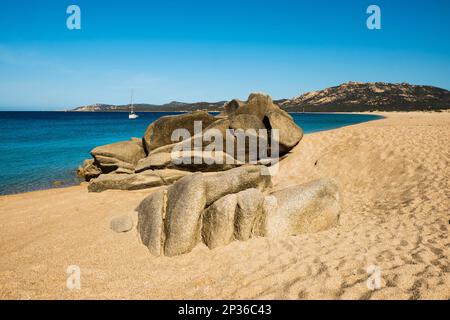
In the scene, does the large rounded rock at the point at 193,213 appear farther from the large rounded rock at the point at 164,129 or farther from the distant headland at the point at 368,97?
the distant headland at the point at 368,97

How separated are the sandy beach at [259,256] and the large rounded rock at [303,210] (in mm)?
386

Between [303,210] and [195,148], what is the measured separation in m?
8.63

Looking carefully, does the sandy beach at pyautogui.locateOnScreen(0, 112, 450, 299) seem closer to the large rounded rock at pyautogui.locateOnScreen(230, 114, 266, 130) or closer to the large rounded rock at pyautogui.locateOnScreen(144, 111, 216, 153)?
the large rounded rock at pyautogui.locateOnScreen(144, 111, 216, 153)

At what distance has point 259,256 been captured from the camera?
22.8 ft

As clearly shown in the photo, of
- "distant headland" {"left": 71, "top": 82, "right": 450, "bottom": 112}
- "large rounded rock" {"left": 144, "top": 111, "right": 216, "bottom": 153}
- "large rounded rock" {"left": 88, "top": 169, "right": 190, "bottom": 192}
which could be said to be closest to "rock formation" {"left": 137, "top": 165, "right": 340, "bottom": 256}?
"large rounded rock" {"left": 88, "top": 169, "right": 190, "bottom": 192}

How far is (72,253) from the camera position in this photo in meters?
7.72

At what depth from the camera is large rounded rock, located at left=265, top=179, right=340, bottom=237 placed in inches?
323

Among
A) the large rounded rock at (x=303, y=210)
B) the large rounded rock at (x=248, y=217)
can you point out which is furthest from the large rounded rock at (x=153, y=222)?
the large rounded rock at (x=303, y=210)

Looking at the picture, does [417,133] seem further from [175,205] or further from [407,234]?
[175,205]

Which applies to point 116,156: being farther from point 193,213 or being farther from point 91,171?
point 193,213

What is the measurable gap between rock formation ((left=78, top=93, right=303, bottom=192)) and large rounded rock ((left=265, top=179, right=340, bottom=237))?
6803 millimetres

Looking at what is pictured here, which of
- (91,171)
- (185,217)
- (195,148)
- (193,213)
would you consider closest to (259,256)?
(193,213)

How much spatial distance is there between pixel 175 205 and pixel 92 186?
28.5ft
